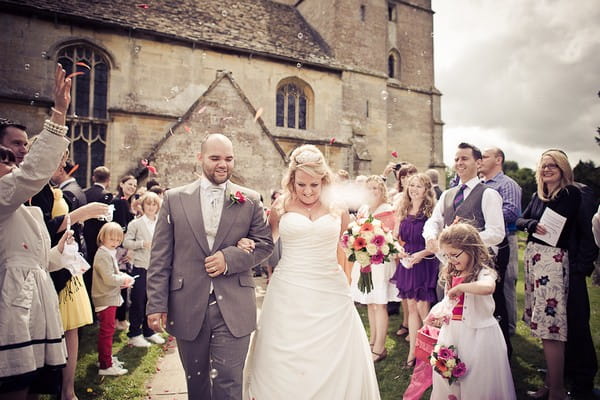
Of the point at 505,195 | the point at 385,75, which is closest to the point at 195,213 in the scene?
the point at 505,195

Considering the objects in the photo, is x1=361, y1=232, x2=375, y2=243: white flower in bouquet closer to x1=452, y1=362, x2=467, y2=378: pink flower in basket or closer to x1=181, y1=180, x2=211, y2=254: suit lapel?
x1=452, y1=362, x2=467, y2=378: pink flower in basket

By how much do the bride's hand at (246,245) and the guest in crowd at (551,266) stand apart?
10.5 ft

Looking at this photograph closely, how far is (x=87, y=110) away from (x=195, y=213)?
48.0ft

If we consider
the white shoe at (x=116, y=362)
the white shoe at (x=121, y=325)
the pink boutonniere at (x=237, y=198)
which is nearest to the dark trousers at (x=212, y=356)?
the pink boutonniere at (x=237, y=198)

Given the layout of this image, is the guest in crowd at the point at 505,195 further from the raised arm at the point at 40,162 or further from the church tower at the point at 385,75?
the church tower at the point at 385,75

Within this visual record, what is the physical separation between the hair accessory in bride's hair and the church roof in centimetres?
1464

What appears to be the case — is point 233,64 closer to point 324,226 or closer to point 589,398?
point 324,226

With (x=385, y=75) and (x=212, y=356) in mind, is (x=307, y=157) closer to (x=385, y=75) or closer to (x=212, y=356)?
(x=212, y=356)

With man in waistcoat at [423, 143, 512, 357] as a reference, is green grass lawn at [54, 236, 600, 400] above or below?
below

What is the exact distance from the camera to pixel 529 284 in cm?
409

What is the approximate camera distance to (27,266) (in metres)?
2.63

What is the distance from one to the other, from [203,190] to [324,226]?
1152mm

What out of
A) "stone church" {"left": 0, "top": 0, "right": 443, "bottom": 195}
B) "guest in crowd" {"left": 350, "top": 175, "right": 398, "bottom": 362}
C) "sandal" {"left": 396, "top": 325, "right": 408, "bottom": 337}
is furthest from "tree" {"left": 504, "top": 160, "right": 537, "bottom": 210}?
"guest in crowd" {"left": 350, "top": 175, "right": 398, "bottom": 362}

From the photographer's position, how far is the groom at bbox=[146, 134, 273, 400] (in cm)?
286
